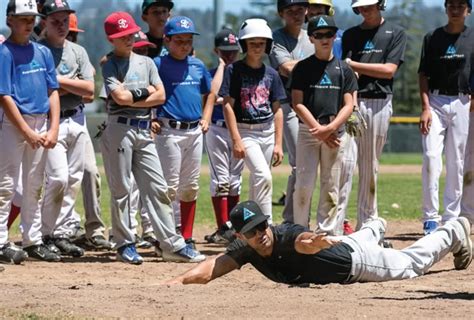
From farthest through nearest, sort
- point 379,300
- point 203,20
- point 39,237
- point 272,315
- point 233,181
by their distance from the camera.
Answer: point 203,20
point 233,181
point 39,237
point 379,300
point 272,315

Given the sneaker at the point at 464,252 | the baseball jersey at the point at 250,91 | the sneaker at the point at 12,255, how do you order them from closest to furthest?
the sneaker at the point at 464,252
the sneaker at the point at 12,255
the baseball jersey at the point at 250,91

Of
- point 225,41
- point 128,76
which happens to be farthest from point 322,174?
point 225,41

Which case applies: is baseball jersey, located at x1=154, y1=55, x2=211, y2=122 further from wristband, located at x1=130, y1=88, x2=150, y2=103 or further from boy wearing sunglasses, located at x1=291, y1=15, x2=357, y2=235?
boy wearing sunglasses, located at x1=291, y1=15, x2=357, y2=235

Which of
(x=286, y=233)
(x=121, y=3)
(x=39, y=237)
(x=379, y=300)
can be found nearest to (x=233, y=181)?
(x=39, y=237)

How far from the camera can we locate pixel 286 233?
336 inches

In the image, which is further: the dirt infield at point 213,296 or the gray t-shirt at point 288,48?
the gray t-shirt at point 288,48

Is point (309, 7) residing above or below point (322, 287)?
above

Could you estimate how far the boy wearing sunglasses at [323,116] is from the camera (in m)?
10.6

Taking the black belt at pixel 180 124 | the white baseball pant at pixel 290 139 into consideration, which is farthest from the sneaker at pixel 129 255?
the white baseball pant at pixel 290 139

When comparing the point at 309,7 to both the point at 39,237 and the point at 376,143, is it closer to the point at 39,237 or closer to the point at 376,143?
the point at 376,143

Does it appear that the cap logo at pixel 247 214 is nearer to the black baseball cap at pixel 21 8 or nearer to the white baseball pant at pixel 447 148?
the black baseball cap at pixel 21 8

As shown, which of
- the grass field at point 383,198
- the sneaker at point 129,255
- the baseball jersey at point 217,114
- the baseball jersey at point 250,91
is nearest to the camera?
the sneaker at point 129,255

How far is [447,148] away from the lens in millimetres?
11719

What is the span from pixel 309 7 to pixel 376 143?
1600 mm
